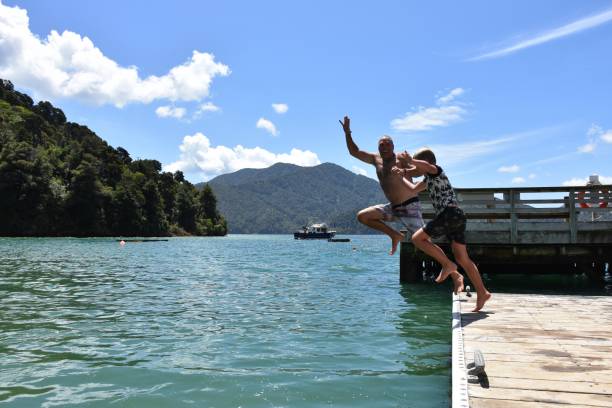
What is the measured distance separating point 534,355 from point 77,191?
336 feet

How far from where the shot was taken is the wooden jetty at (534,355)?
380 centimetres

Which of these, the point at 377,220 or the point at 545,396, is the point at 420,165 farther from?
the point at 545,396

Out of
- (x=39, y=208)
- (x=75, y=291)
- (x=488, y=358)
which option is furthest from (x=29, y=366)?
(x=39, y=208)

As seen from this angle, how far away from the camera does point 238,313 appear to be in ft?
37.7

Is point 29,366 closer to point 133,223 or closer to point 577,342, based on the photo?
point 577,342

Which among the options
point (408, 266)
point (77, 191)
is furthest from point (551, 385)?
point (77, 191)

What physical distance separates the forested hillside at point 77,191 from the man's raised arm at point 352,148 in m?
93.6

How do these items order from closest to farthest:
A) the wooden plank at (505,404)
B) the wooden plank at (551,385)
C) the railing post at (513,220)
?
1. the wooden plank at (505,404)
2. the wooden plank at (551,385)
3. the railing post at (513,220)

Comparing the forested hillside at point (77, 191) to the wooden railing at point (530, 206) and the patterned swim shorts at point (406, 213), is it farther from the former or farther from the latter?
the patterned swim shorts at point (406, 213)

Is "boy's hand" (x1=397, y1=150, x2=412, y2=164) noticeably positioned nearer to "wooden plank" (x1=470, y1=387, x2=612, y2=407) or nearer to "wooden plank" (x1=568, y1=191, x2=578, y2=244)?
"wooden plank" (x1=470, y1=387, x2=612, y2=407)

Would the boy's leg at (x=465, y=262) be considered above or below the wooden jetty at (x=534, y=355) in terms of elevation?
above

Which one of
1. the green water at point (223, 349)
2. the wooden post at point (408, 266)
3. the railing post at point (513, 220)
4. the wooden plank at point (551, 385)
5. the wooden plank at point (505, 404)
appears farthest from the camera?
the wooden post at point (408, 266)

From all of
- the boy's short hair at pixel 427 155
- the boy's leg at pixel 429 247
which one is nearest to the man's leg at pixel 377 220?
the boy's leg at pixel 429 247

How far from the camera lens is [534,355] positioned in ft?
16.4
